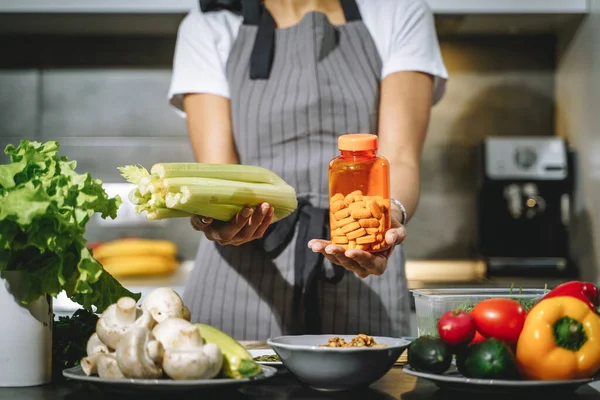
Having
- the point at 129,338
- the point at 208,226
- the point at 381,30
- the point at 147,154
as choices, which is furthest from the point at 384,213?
the point at 147,154

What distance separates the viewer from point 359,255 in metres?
1.08

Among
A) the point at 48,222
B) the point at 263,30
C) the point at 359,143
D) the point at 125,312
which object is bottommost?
the point at 125,312

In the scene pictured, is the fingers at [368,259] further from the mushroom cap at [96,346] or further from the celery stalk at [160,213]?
the mushroom cap at [96,346]

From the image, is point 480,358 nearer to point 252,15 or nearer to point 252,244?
point 252,244

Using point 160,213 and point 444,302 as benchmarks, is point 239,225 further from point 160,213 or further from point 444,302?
point 444,302

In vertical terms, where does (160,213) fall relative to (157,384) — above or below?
above

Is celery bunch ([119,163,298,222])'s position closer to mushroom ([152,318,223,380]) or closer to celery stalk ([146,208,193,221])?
celery stalk ([146,208,193,221])

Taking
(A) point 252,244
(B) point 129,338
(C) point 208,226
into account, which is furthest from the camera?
(A) point 252,244

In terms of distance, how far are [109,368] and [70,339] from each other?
24 cm

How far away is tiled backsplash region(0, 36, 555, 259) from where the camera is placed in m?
2.81

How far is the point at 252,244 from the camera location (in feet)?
5.16

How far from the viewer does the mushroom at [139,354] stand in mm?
772

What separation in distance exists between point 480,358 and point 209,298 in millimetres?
875

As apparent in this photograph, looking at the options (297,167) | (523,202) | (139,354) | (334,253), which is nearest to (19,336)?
(139,354)
